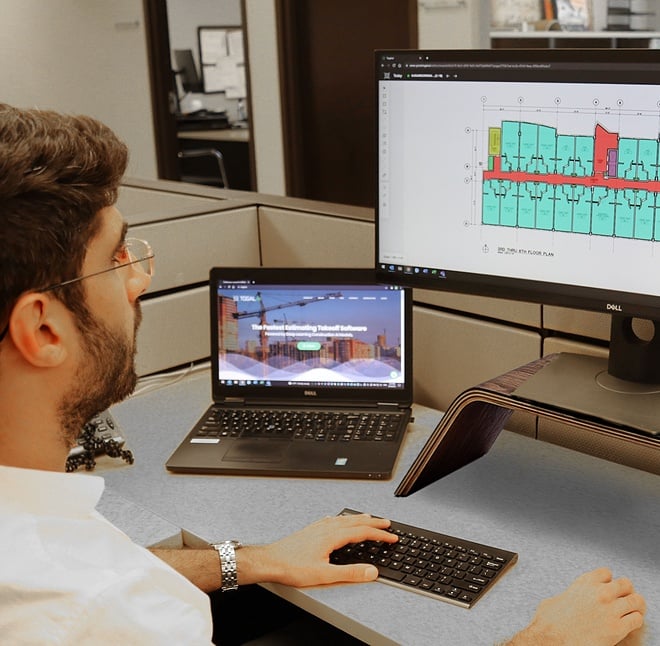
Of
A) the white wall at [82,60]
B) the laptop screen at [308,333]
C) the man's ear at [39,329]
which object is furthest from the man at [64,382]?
the white wall at [82,60]

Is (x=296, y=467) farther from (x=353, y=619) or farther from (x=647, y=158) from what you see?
(x=647, y=158)

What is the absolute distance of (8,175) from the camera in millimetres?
813

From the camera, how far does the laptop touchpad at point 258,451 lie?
1.48 meters

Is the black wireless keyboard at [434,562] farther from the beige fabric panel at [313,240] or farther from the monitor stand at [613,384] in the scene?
the beige fabric panel at [313,240]

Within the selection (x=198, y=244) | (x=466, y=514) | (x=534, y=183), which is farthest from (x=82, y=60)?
(x=466, y=514)

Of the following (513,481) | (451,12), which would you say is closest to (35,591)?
(513,481)

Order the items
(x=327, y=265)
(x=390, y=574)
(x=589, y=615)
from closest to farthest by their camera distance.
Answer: (x=589, y=615)
(x=390, y=574)
(x=327, y=265)

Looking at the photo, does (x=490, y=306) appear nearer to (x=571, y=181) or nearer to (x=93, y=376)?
(x=571, y=181)

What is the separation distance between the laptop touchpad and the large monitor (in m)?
0.33

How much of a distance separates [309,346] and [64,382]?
80 centimetres

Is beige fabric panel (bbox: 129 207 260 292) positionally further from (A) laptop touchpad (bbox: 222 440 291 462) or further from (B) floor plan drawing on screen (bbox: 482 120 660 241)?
(B) floor plan drawing on screen (bbox: 482 120 660 241)

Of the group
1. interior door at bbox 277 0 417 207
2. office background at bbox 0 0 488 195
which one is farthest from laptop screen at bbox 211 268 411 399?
office background at bbox 0 0 488 195

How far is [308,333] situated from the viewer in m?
1.64

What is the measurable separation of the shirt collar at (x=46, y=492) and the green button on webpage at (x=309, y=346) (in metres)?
0.78
